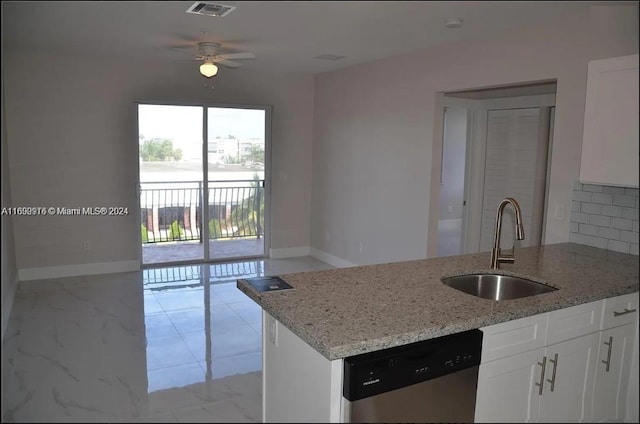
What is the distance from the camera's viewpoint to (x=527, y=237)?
192 inches

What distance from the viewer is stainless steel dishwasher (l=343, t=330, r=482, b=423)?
1.65 m

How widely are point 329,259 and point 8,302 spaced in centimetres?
367

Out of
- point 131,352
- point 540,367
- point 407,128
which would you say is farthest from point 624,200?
point 131,352

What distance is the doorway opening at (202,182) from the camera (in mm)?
6039

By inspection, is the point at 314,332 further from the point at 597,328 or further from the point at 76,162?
the point at 76,162

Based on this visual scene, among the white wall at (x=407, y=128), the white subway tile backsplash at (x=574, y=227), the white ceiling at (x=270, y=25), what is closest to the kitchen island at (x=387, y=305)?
the white subway tile backsplash at (x=574, y=227)

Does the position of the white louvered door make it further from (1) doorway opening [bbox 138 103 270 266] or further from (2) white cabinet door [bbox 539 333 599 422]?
(1) doorway opening [bbox 138 103 270 266]

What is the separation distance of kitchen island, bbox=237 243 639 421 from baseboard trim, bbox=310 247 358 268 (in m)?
3.50

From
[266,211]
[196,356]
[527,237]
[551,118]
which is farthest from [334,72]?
[196,356]

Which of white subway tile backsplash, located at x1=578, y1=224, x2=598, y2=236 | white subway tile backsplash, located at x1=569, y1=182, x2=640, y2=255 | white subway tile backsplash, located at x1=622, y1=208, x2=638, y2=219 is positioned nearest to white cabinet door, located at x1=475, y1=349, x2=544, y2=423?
white subway tile backsplash, located at x1=569, y1=182, x2=640, y2=255

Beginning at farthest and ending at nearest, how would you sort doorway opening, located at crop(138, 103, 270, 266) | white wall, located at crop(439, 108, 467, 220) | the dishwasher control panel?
white wall, located at crop(439, 108, 467, 220)
doorway opening, located at crop(138, 103, 270, 266)
the dishwasher control panel

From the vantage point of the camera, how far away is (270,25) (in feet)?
12.7

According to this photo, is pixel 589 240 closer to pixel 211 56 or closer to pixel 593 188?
pixel 593 188

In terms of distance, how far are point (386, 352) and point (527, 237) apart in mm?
3671
